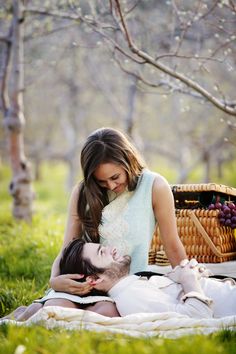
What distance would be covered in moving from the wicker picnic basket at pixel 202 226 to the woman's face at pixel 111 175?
3.47 feet

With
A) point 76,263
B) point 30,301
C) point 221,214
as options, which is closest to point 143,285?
point 76,263

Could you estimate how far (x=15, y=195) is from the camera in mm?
8430

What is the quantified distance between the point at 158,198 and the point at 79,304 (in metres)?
0.92

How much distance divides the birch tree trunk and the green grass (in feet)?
1.14

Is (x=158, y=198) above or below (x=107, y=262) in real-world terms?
above

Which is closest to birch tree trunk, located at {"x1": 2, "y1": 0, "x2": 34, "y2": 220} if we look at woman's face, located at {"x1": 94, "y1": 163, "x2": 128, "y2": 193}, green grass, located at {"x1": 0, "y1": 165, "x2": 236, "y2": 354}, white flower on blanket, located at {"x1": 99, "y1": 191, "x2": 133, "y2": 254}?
green grass, located at {"x1": 0, "y1": 165, "x2": 236, "y2": 354}

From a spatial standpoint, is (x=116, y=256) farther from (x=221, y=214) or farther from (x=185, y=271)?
(x=221, y=214)

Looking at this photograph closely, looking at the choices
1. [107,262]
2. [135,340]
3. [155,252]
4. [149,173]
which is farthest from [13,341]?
[155,252]

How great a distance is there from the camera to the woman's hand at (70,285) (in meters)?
3.81

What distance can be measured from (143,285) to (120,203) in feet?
2.56

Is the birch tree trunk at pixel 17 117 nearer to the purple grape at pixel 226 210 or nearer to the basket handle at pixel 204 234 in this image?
the basket handle at pixel 204 234

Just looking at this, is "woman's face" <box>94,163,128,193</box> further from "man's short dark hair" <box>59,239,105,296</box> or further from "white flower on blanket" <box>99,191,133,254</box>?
"man's short dark hair" <box>59,239,105,296</box>

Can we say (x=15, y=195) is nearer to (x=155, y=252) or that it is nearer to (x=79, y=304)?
(x=155, y=252)

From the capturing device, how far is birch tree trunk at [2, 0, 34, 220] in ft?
25.8
